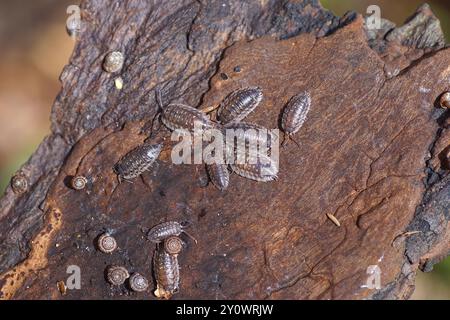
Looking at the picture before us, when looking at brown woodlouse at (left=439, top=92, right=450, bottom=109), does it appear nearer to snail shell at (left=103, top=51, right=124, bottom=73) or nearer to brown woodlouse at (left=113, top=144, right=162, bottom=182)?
brown woodlouse at (left=113, top=144, right=162, bottom=182)

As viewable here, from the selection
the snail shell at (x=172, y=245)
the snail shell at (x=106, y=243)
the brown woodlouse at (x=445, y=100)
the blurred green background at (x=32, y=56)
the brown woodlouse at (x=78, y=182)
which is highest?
the blurred green background at (x=32, y=56)

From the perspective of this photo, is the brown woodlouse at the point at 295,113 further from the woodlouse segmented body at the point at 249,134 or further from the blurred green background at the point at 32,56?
the blurred green background at the point at 32,56

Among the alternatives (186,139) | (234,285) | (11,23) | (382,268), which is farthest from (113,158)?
(11,23)

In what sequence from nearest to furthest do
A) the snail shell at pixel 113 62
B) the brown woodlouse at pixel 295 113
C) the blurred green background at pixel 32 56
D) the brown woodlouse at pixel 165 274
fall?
1. the brown woodlouse at pixel 165 274
2. the brown woodlouse at pixel 295 113
3. the snail shell at pixel 113 62
4. the blurred green background at pixel 32 56

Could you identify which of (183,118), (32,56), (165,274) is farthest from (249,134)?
(32,56)

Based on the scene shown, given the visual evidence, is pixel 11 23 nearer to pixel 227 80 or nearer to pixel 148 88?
pixel 148 88

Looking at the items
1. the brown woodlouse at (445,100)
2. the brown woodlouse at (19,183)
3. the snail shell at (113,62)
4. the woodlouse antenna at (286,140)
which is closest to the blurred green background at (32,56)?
the brown woodlouse at (19,183)
